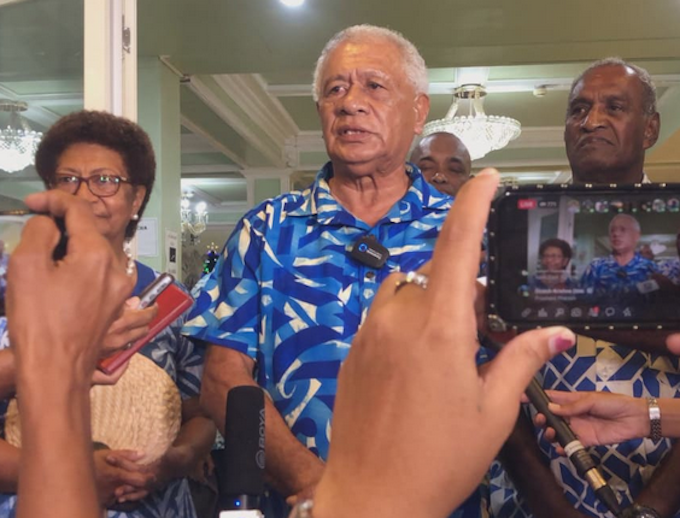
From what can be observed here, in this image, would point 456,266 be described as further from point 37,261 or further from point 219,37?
point 219,37

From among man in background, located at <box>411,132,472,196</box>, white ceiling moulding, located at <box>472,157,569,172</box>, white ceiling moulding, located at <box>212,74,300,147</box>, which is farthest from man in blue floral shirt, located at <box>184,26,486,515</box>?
white ceiling moulding, located at <box>472,157,569,172</box>

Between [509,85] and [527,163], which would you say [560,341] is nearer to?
[509,85]

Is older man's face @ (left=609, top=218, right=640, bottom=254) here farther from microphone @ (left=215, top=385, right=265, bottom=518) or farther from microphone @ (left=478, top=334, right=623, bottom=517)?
microphone @ (left=215, top=385, right=265, bottom=518)

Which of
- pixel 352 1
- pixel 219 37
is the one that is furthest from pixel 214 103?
pixel 352 1

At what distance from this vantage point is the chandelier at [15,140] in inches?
99.7

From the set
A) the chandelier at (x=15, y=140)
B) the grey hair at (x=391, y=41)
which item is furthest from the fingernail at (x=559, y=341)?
the chandelier at (x=15, y=140)

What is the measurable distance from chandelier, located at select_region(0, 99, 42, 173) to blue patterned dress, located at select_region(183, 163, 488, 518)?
1.31m

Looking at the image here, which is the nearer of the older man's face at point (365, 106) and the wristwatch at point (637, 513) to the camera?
the wristwatch at point (637, 513)

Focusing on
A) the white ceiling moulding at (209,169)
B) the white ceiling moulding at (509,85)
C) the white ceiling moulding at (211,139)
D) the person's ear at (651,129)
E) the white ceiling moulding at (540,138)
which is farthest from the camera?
the white ceiling moulding at (209,169)

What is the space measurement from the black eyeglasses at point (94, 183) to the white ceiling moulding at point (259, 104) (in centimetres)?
378

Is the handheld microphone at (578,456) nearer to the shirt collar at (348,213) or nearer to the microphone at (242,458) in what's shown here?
the microphone at (242,458)

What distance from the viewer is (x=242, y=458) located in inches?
25.9

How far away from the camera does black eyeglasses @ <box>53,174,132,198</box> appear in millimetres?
1421

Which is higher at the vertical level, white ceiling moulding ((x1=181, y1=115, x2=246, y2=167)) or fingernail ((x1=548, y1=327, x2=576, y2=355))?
white ceiling moulding ((x1=181, y1=115, x2=246, y2=167))
